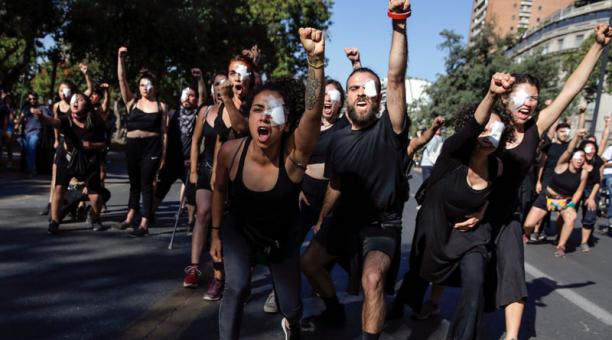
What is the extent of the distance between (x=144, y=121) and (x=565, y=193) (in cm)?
594

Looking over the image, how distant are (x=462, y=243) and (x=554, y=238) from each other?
665 centimetres

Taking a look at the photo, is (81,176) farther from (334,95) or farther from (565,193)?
(565,193)

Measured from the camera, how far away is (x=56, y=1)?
62.7 feet

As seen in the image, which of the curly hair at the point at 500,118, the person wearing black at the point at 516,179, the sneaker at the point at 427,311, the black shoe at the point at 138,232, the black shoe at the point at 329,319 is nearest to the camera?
the curly hair at the point at 500,118

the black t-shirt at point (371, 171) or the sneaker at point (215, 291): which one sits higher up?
the black t-shirt at point (371, 171)

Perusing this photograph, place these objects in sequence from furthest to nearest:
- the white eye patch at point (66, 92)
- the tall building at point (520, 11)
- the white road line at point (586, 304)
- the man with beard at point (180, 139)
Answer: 1. the tall building at point (520, 11)
2. the white eye patch at point (66, 92)
3. the man with beard at point (180, 139)
4. the white road line at point (586, 304)

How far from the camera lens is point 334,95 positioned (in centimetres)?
504

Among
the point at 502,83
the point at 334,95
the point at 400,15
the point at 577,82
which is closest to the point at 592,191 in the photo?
the point at 577,82

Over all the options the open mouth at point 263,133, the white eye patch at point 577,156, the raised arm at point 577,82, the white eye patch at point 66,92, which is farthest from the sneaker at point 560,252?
the white eye patch at point 66,92

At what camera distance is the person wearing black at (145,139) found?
7043 millimetres

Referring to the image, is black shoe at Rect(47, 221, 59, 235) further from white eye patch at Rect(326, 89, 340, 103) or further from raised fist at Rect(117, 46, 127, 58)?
white eye patch at Rect(326, 89, 340, 103)

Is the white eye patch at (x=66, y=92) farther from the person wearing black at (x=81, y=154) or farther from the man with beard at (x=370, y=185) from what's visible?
the man with beard at (x=370, y=185)

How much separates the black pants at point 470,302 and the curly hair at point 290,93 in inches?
56.5

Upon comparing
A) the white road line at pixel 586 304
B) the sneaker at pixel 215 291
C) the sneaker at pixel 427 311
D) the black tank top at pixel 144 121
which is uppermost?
the black tank top at pixel 144 121
